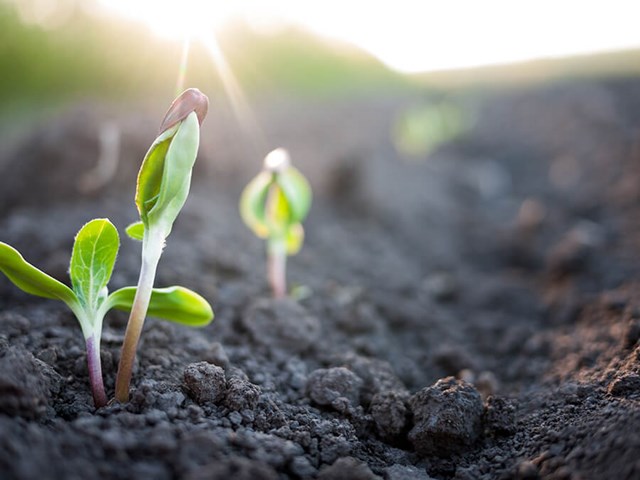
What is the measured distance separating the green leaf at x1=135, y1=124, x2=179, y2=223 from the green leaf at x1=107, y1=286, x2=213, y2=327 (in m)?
0.24

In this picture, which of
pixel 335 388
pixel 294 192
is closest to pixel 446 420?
pixel 335 388

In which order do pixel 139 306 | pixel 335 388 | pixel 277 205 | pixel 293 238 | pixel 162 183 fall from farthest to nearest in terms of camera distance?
1. pixel 293 238
2. pixel 277 205
3. pixel 335 388
4. pixel 139 306
5. pixel 162 183

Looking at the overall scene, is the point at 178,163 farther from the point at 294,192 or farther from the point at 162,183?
the point at 294,192

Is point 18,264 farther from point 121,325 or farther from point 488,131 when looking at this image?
point 488,131

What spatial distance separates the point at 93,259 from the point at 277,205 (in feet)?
3.91

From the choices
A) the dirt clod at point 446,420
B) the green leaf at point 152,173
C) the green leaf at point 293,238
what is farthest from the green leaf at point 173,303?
the green leaf at point 293,238

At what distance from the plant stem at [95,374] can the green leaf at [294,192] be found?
1.14 metres

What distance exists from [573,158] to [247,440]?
21.7 ft

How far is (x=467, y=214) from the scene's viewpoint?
560 cm

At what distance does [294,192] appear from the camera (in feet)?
8.41

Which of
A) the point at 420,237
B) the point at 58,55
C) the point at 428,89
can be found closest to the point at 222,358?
the point at 420,237

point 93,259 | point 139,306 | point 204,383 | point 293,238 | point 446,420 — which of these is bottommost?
point 446,420

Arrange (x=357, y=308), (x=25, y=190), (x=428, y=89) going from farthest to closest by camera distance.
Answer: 1. (x=428, y=89)
2. (x=25, y=190)
3. (x=357, y=308)

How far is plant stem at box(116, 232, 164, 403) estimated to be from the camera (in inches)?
61.6
